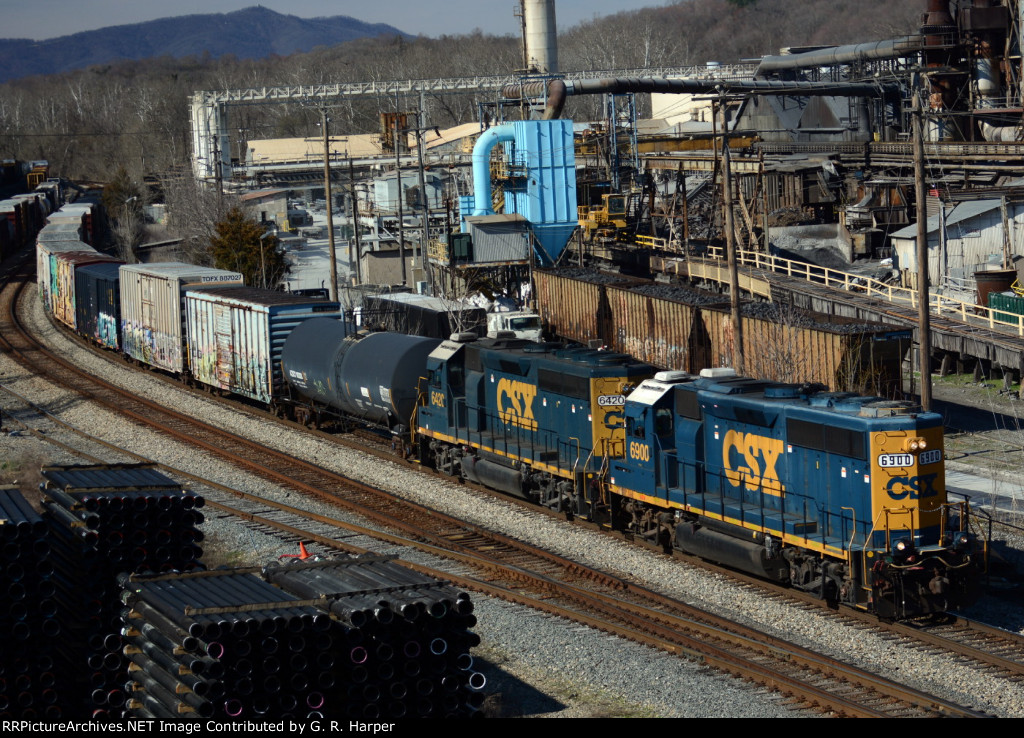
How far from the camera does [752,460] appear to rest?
17469mm

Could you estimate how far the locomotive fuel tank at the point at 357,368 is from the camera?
84.5ft

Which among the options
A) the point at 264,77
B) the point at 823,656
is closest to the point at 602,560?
the point at 823,656

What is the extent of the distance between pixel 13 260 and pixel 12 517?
2658 inches

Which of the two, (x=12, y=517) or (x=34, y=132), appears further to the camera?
(x=34, y=132)

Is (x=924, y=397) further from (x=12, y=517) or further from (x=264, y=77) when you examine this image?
(x=264, y=77)

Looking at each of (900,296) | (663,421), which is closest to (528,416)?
(663,421)

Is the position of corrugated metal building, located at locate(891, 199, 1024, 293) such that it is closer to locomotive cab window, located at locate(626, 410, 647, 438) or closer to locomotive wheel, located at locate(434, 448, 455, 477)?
locomotive wheel, located at locate(434, 448, 455, 477)

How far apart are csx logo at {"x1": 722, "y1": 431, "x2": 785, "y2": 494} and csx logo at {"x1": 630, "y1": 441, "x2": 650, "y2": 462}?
1.51 meters

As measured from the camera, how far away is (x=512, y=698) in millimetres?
12961

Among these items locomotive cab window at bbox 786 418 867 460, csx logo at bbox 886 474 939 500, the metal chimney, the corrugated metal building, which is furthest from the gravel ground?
the metal chimney

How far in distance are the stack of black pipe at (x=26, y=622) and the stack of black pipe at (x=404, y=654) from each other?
2798mm

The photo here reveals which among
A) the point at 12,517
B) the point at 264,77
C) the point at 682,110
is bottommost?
the point at 12,517

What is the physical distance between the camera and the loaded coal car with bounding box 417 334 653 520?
20.5 meters

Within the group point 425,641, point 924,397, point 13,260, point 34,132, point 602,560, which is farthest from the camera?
point 34,132
